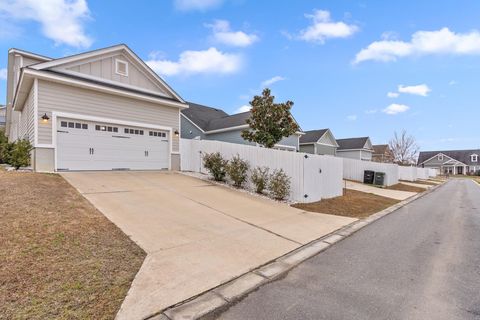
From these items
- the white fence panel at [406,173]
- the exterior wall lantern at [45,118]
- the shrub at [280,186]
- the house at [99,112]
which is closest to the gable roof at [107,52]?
the house at [99,112]

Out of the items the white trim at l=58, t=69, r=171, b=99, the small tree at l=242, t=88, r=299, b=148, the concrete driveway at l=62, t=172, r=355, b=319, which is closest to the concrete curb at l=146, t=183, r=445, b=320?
the concrete driveway at l=62, t=172, r=355, b=319

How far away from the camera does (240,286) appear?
140 inches

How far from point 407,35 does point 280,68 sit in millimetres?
7276

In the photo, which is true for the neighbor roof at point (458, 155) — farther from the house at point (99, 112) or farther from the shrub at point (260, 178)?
the house at point (99, 112)

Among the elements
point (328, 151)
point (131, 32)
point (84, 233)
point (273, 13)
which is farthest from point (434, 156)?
point (84, 233)

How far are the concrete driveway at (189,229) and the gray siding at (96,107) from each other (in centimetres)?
276

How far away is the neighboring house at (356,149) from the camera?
1384 inches

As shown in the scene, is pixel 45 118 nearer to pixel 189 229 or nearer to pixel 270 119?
pixel 189 229

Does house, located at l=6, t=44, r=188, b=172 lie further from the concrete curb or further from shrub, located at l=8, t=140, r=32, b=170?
the concrete curb

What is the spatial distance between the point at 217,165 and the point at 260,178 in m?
2.48

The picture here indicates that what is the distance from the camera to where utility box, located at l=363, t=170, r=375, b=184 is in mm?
20406

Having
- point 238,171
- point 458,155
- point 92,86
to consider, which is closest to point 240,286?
point 238,171

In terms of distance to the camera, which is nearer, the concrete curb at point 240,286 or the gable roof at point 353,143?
the concrete curb at point 240,286

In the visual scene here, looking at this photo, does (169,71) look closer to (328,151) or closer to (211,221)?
(211,221)
